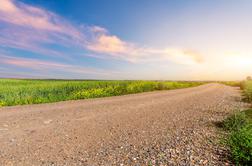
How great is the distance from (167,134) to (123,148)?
2.05 m

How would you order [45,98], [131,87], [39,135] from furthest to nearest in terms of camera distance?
[131,87] < [45,98] < [39,135]

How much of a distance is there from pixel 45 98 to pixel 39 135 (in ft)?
39.1

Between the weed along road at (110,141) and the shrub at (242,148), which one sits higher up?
the shrub at (242,148)

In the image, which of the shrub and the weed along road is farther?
the weed along road

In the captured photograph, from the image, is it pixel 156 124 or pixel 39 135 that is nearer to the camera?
pixel 39 135

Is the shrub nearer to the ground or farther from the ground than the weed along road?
farther from the ground

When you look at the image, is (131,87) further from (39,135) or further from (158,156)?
(158,156)

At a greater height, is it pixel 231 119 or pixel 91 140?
pixel 231 119

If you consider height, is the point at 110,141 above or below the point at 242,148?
below

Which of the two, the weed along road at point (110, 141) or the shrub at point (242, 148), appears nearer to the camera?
the shrub at point (242, 148)

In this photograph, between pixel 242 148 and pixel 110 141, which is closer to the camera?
pixel 242 148

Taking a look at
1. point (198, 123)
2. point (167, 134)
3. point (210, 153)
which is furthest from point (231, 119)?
point (210, 153)

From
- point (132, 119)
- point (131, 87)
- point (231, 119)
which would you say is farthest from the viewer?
point (131, 87)

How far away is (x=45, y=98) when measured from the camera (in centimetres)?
1914
